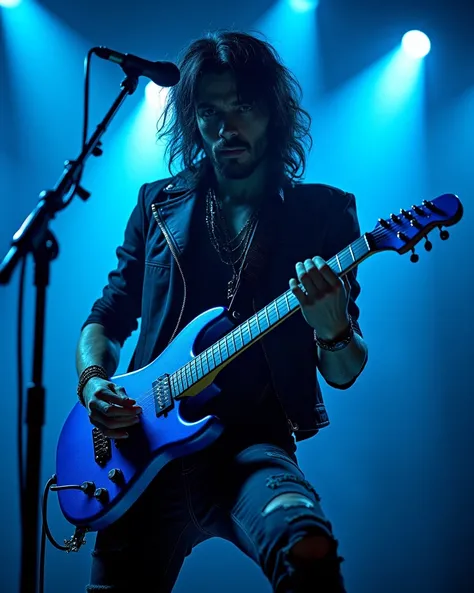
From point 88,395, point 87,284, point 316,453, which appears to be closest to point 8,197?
point 87,284

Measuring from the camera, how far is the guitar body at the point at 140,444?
1.53m

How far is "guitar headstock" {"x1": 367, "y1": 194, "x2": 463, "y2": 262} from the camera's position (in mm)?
1381

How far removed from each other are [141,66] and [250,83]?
639 millimetres

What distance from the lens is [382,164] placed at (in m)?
2.91

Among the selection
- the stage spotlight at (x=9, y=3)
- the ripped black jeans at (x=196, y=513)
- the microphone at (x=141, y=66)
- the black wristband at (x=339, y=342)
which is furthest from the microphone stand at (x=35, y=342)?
the stage spotlight at (x=9, y=3)

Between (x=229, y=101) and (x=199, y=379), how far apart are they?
99 centimetres

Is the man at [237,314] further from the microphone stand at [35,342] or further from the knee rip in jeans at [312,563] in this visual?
the microphone stand at [35,342]

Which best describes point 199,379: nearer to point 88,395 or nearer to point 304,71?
point 88,395

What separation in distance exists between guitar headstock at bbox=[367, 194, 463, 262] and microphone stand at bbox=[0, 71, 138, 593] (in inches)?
28.7

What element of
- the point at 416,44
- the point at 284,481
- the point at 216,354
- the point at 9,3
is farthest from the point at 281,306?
the point at 9,3

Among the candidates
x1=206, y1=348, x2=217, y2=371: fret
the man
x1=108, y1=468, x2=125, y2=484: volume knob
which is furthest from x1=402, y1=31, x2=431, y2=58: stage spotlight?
x1=108, y1=468, x2=125, y2=484: volume knob

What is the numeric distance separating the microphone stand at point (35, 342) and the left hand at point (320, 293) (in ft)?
1.84

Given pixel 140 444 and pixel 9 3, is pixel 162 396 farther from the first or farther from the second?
pixel 9 3

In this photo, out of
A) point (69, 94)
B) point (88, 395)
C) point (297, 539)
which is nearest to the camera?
point (297, 539)
